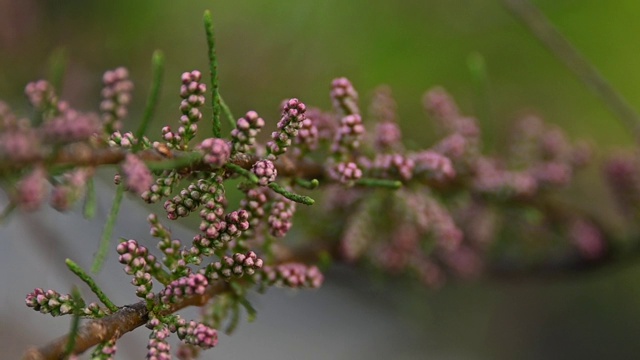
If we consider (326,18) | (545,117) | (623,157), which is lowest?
(623,157)

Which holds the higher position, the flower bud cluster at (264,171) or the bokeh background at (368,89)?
the bokeh background at (368,89)

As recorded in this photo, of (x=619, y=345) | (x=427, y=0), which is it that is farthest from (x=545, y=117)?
(x=619, y=345)

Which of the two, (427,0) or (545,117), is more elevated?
(427,0)

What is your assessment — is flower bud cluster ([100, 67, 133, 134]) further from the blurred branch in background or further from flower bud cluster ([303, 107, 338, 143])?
the blurred branch in background

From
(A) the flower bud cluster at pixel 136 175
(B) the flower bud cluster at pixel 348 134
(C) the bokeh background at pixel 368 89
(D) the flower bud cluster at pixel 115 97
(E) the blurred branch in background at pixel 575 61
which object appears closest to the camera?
(A) the flower bud cluster at pixel 136 175

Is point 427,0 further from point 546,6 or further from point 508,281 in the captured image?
point 508,281

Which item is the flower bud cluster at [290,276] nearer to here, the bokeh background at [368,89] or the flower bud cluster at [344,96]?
the flower bud cluster at [344,96]

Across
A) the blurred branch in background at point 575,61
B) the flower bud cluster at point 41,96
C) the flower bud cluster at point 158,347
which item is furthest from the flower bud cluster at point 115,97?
the blurred branch in background at point 575,61
